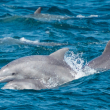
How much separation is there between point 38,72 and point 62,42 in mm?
8569

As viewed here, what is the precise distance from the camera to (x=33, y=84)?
1067 centimetres

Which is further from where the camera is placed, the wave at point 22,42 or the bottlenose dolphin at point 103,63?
the wave at point 22,42

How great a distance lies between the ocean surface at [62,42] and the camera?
9531 millimetres

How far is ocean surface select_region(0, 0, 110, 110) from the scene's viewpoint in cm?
953

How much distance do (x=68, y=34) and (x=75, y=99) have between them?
12.3 meters

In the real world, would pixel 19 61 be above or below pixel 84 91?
above

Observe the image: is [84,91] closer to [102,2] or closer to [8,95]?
[8,95]

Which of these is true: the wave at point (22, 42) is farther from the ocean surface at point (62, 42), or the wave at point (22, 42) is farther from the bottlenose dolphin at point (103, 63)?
the bottlenose dolphin at point (103, 63)

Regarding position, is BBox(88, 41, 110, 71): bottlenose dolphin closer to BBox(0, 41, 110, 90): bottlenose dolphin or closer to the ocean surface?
the ocean surface

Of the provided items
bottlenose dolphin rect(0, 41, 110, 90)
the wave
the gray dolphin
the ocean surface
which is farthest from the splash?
the wave

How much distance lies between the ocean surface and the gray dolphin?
390 millimetres

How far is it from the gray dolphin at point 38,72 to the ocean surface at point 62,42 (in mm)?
390

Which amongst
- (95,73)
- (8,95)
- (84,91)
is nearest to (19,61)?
(8,95)

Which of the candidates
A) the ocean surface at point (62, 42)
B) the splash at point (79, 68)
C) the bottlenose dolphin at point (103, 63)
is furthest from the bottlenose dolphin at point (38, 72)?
the bottlenose dolphin at point (103, 63)
